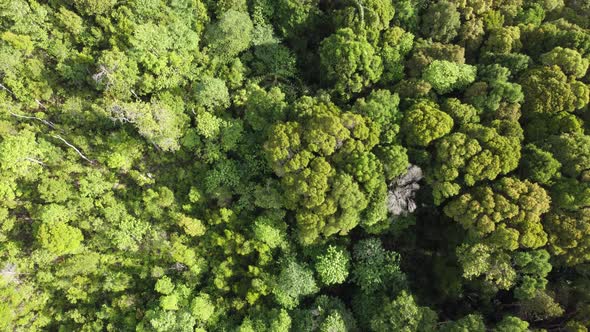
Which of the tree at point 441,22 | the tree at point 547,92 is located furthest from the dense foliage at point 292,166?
the tree at point 441,22

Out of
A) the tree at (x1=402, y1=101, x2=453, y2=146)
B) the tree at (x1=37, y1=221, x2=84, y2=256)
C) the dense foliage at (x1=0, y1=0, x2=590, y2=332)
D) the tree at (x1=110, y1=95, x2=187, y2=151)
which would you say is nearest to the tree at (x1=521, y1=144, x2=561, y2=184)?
the dense foliage at (x1=0, y1=0, x2=590, y2=332)

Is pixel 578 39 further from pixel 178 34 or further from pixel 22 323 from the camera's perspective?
pixel 22 323

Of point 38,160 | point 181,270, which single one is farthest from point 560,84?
point 38,160

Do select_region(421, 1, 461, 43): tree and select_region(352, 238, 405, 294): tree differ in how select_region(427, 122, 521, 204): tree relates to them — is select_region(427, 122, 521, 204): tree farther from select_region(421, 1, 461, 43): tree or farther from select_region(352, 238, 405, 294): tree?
select_region(421, 1, 461, 43): tree

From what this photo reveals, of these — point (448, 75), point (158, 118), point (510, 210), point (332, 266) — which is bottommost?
point (332, 266)

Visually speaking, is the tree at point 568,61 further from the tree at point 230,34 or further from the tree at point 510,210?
the tree at point 230,34

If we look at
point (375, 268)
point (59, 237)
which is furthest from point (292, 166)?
point (59, 237)

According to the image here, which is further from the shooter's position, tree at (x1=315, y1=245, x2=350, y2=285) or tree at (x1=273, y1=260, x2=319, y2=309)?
tree at (x1=315, y1=245, x2=350, y2=285)

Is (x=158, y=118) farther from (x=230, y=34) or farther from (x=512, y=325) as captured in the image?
(x=512, y=325)
